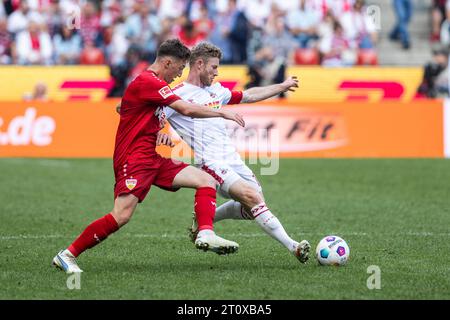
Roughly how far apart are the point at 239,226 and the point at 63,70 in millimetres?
11646

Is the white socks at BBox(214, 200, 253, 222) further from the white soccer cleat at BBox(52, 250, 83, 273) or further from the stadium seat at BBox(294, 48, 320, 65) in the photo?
the stadium seat at BBox(294, 48, 320, 65)

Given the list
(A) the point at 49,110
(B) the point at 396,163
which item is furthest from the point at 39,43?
(B) the point at 396,163

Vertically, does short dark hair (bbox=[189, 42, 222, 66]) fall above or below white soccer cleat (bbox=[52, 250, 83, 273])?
above

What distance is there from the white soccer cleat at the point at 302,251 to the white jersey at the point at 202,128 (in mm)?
1121

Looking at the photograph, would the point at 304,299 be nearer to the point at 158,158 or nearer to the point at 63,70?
the point at 158,158

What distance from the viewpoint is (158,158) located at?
8.93m

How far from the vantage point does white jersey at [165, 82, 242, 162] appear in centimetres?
944

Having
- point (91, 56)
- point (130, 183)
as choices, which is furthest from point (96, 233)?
point (91, 56)

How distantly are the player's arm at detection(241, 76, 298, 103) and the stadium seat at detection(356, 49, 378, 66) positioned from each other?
1519cm

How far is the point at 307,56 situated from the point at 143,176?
16.0 m

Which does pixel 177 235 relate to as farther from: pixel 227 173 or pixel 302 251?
pixel 302 251

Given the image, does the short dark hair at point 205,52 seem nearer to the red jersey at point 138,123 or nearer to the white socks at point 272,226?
the red jersey at point 138,123

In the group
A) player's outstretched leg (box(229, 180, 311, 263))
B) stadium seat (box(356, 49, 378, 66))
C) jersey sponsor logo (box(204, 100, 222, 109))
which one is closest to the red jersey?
jersey sponsor logo (box(204, 100, 222, 109))

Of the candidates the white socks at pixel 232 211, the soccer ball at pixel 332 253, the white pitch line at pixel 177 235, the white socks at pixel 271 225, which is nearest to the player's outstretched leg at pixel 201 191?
the white socks at pixel 271 225
